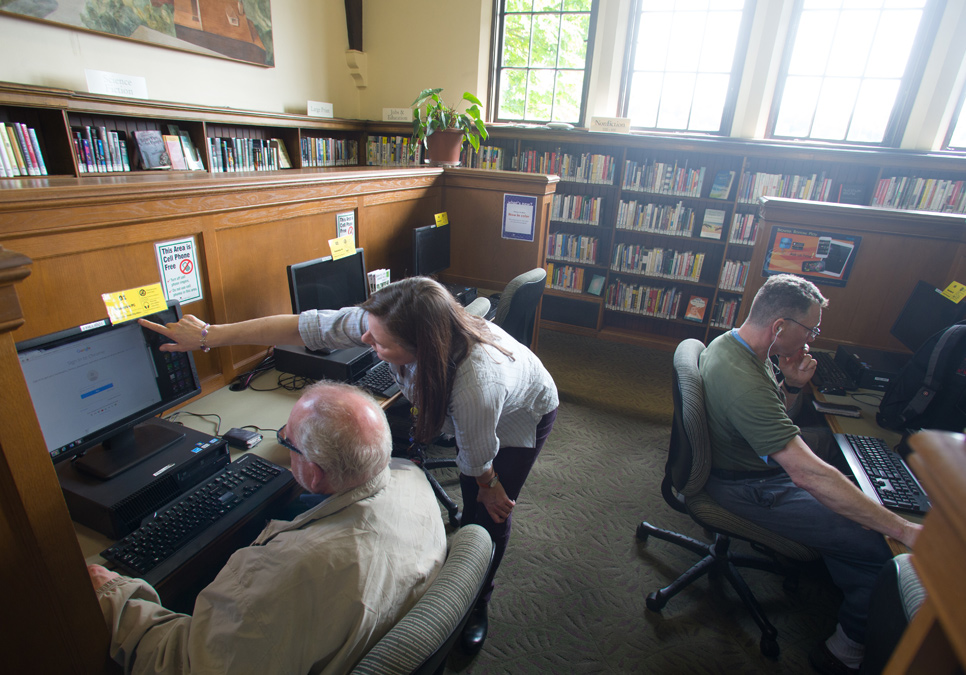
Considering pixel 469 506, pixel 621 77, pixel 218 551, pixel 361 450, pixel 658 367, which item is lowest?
pixel 658 367

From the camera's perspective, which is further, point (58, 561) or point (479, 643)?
point (479, 643)

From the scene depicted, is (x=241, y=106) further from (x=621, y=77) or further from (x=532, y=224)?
(x=621, y=77)

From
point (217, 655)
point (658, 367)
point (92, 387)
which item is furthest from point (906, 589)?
point (658, 367)

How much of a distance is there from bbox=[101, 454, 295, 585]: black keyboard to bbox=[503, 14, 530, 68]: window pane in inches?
174

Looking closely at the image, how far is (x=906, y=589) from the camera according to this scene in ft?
3.21

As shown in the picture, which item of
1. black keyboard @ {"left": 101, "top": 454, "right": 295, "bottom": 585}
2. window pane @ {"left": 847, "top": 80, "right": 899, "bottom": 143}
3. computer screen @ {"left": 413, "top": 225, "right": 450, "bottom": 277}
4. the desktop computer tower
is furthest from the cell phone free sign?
window pane @ {"left": 847, "top": 80, "right": 899, "bottom": 143}

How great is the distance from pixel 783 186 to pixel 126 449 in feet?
14.5

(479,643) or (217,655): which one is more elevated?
(217,655)

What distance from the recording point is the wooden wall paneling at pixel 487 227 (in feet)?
9.00

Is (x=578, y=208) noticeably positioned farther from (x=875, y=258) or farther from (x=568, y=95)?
(x=875, y=258)

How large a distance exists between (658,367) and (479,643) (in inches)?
113

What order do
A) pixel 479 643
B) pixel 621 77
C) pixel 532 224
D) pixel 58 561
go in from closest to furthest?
pixel 58 561
pixel 479 643
pixel 532 224
pixel 621 77

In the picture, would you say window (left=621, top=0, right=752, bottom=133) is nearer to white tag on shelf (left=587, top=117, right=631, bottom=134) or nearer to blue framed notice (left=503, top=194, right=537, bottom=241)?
white tag on shelf (left=587, top=117, right=631, bottom=134)

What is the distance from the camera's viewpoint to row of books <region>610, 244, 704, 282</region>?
412cm
